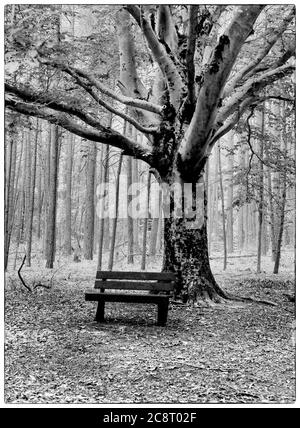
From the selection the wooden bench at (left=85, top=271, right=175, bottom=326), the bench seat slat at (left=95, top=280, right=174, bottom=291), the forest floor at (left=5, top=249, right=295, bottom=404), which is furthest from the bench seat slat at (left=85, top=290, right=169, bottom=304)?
the forest floor at (left=5, top=249, right=295, bottom=404)

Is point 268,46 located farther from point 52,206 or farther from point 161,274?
point 52,206

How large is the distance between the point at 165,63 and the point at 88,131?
190 cm

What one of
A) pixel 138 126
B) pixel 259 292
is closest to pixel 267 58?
pixel 138 126

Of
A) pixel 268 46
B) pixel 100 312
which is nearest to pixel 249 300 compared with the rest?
pixel 100 312

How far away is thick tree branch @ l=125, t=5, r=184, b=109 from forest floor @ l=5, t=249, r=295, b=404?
3993 mm

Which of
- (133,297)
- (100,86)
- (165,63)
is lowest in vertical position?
(133,297)

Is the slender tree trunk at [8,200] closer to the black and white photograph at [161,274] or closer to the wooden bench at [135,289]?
the black and white photograph at [161,274]

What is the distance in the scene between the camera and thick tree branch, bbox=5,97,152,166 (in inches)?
299

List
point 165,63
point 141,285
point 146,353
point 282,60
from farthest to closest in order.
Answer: point 165,63 → point 282,60 → point 141,285 → point 146,353

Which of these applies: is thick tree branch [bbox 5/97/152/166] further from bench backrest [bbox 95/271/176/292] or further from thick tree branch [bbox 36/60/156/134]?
bench backrest [bbox 95/271/176/292]

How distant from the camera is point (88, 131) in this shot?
8039mm

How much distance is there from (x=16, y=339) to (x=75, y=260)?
1163 cm
